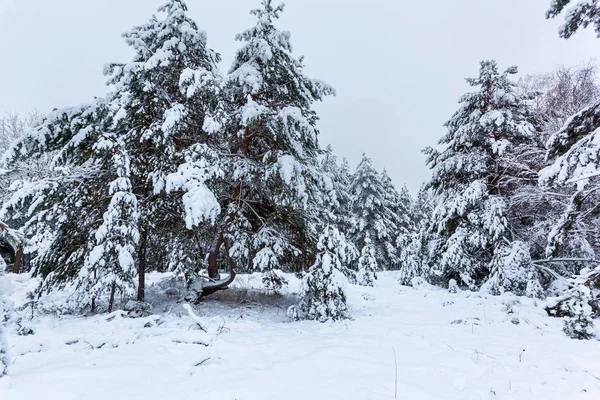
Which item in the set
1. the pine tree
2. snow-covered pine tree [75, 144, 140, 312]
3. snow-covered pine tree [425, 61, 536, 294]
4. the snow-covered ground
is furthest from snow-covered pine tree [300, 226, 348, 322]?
the pine tree

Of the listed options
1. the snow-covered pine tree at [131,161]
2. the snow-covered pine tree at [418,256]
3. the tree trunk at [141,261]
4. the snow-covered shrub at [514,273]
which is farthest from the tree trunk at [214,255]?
the snow-covered pine tree at [418,256]

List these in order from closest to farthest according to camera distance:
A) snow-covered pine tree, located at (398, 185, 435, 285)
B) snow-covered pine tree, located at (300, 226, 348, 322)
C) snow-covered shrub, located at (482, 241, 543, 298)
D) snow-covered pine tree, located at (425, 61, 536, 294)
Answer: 1. snow-covered pine tree, located at (300, 226, 348, 322)
2. snow-covered shrub, located at (482, 241, 543, 298)
3. snow-covered pine tree, located at (425, 61, 536, 294)
4. snow-covered pine tree, located at (398, 185, 435, 285)

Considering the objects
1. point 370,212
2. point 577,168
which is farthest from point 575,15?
point 370,212

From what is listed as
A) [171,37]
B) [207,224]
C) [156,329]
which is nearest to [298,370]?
[156,329]

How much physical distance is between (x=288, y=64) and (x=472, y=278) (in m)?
10.5

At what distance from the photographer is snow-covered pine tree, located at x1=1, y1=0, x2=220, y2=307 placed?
21.5 ft

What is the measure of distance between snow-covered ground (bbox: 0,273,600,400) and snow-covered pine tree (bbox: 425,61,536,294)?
3.58 meters

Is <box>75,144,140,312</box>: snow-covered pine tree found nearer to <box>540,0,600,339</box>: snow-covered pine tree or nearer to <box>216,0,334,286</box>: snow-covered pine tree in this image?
<box>216,0,334,286</box>: snow-covered pine tree

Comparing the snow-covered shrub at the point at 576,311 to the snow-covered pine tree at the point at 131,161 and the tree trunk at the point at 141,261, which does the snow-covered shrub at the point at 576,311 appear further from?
the tree trunk at the point at 141,261

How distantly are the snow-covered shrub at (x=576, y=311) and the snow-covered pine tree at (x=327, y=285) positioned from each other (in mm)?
4123

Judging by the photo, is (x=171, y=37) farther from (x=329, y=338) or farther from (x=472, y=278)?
(x=472, y=278)

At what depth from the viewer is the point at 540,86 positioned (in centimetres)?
1522

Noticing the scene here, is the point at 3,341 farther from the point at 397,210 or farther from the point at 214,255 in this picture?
the point at 397,210

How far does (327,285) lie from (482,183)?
7.37m
